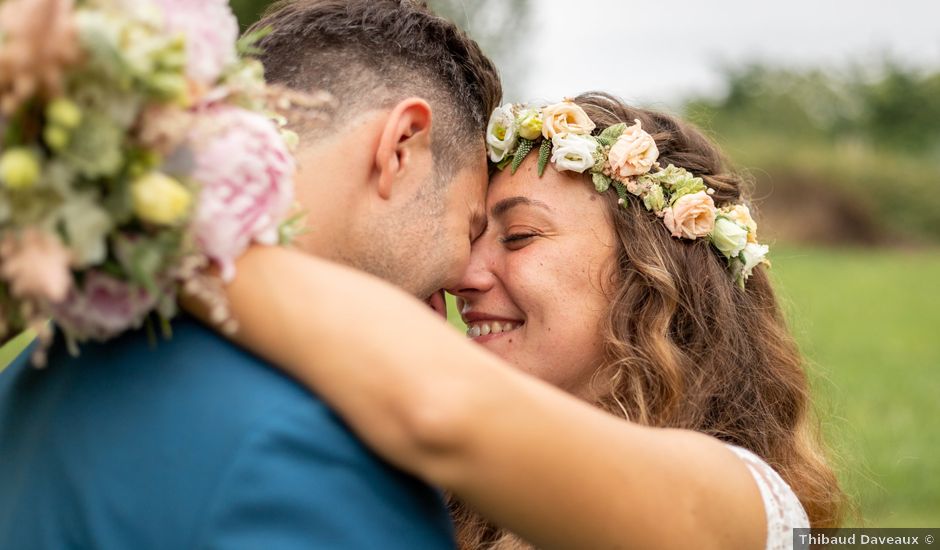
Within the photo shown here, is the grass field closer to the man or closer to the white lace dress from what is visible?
the white lace dress

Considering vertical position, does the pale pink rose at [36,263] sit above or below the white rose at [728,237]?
below

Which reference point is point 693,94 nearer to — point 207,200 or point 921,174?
point 921,174

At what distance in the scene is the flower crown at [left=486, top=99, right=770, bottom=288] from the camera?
13.6 ft

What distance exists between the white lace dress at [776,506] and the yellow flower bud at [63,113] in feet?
6.68

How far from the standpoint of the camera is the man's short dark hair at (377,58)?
3.52 metres

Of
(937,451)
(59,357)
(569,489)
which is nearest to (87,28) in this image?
(59,357)

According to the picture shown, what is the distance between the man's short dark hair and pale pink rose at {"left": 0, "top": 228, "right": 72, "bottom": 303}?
152 centimetres

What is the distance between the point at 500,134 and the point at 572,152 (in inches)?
11.9

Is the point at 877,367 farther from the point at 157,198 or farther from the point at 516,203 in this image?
the point at 157,198

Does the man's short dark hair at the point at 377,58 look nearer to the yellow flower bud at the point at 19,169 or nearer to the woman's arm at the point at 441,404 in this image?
the woman's arm at the point at 441,404

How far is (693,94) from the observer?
156 feet

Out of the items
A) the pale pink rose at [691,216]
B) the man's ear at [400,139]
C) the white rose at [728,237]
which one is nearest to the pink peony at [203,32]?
the man's ear at [400,139]

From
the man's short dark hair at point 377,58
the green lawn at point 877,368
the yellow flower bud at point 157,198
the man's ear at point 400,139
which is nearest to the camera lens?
the yellow flower bud at point 157,198

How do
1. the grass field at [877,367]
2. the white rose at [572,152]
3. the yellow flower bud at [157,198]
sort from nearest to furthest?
the yellow flower bud at [157,198]
the white rose at [572,152]
the grass field at [877,367]
